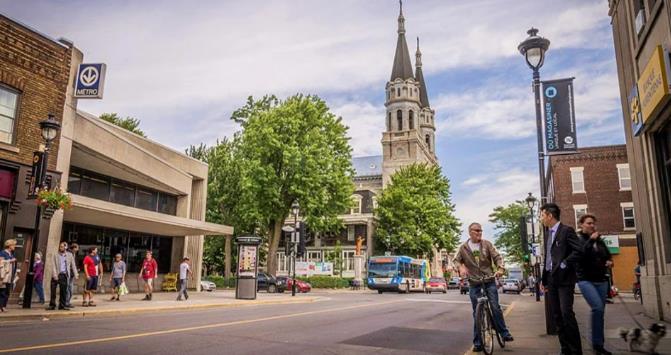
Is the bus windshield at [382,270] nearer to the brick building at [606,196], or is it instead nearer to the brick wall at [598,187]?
the brick wall at [598,187]

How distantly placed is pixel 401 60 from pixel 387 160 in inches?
777

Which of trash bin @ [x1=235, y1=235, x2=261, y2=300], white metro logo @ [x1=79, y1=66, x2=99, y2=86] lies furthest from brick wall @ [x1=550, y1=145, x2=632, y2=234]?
white metro logo @ [x1=79, y1=66, x2=99, y2=86]

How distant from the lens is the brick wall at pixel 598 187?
3831cm

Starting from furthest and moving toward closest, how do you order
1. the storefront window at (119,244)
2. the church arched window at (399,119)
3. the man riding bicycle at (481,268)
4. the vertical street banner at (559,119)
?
the church arched window at (399,119) < the storefront window at (119,244) < the vertical street banner at (559,119) < the man riding bicycle at (481,268)

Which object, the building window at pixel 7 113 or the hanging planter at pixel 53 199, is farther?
the building window at pixel 7 113

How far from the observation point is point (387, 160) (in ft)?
281

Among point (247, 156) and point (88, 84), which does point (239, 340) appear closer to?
point (88, 84)

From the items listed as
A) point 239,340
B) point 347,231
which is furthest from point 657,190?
point 347,231

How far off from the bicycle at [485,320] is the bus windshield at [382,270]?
32143 mm

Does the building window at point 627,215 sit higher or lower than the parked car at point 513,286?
higher

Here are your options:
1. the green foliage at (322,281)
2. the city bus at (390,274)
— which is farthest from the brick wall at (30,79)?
the green foliage at (322,281)

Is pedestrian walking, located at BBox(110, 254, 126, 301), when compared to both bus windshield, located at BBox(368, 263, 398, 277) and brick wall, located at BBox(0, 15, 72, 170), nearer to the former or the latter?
brick wall, located at BBox(0, 15, 72, 170)

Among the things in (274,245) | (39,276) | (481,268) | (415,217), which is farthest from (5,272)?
(415,217)

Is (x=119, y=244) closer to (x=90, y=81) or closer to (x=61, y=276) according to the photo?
(x=90, y=81)
